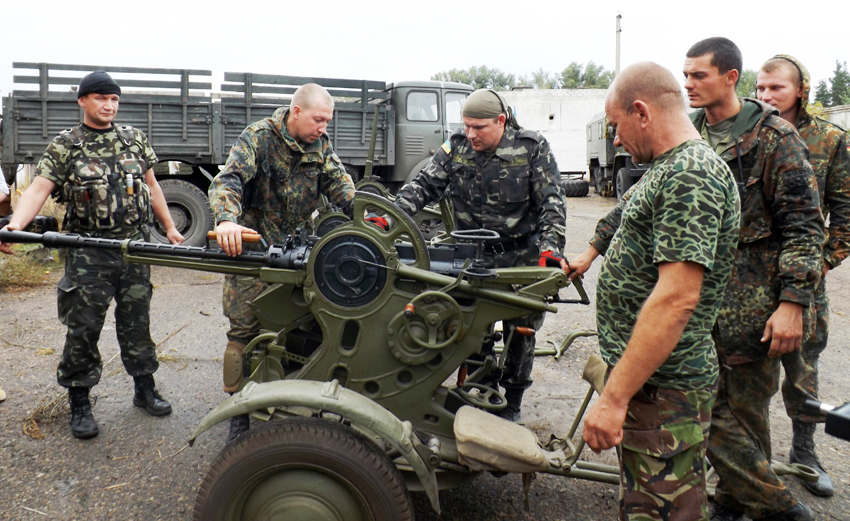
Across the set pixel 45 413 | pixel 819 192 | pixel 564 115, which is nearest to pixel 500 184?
pixel 819 192

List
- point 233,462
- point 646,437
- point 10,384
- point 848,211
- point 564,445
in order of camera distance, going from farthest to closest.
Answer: point 10,384, point 848,211, point 564,445, point 233,462, point 646,437

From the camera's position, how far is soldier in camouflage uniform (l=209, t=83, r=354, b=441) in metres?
3.68

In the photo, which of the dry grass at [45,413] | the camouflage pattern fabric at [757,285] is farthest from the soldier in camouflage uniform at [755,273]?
the dry grass at [45,413]

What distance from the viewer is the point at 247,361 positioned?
332cm

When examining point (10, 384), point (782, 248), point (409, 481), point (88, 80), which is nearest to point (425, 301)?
point (409, 481)

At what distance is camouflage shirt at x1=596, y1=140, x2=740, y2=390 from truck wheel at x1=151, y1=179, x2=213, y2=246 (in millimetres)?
7984

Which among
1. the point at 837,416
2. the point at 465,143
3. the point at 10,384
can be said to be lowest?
the point at 10,384

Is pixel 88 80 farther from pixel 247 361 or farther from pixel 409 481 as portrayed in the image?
pixel 409 481

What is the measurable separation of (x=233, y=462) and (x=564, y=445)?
1456 mm

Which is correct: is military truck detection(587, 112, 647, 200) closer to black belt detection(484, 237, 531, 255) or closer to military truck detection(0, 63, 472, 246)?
military truck detection(0, 63, 472, 246)

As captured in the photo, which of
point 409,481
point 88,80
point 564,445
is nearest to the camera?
point 409,481

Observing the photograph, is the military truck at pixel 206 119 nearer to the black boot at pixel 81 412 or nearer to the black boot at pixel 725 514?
the black boot at pixel 81 412

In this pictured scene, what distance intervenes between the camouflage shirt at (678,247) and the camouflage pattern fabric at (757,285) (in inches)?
32.0

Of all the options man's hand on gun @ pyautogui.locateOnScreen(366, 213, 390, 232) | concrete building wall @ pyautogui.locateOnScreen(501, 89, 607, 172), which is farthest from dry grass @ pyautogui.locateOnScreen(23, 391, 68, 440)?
concrete building wall @ pyautogui.locateOnScreen(501, 89, 607, 172)
